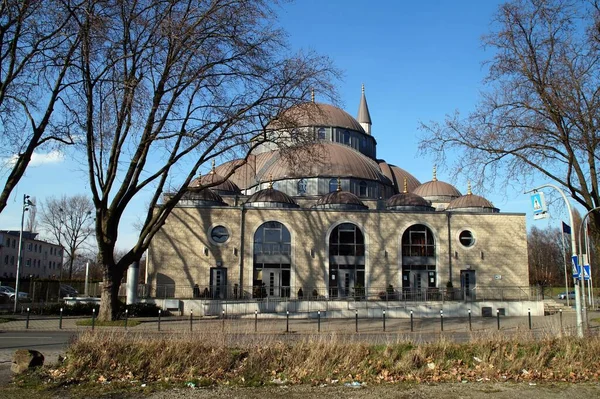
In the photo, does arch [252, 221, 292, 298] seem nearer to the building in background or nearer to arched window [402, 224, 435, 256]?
arched window [402, 224, 435, 256]

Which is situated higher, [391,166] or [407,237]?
[391,166]

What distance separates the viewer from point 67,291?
166 feet

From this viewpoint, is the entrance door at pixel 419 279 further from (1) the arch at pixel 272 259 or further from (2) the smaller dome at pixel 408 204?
(1) the arch at pixel 272 259

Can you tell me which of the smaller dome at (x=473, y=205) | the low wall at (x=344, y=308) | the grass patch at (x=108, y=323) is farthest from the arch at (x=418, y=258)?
the grass patch at (x=108, y=323)

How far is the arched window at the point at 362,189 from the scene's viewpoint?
49281 mm

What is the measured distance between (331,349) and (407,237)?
105 ft

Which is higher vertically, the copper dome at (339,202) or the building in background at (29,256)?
the copper dome at (339,202)

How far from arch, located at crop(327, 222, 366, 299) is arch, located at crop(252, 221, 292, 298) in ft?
10.7

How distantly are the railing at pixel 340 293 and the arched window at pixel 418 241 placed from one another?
3163 millimetres

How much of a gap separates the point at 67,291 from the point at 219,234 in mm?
19857

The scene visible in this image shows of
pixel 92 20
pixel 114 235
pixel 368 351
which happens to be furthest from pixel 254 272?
pixel 368 351

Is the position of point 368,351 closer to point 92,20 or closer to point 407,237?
point 92,20

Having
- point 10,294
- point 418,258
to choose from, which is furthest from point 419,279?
point 10,294

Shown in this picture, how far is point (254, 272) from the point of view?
131 feet
